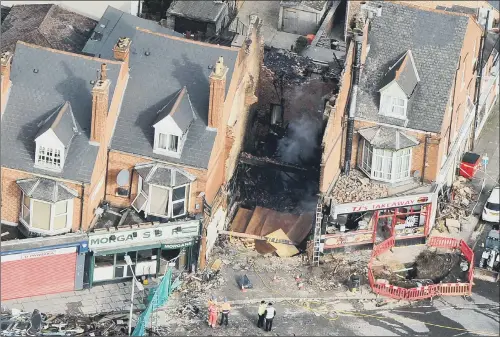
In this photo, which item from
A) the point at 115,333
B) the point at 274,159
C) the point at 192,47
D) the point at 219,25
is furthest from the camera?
the point at 219,25

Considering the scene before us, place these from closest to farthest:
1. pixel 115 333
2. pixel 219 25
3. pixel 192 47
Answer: pixel 115 333 → pixel 192 47 → pixel 219 25

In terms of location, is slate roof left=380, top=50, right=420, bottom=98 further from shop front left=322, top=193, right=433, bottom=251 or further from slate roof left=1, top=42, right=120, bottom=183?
slate roof left=1, top=42, right=120, bottom=183

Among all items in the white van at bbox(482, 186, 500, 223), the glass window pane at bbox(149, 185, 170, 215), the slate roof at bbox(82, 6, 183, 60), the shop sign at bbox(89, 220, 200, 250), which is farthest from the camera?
the white van at bbox(482, 186, 500, 223)

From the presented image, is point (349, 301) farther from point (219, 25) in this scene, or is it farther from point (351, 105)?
point (219, 25)

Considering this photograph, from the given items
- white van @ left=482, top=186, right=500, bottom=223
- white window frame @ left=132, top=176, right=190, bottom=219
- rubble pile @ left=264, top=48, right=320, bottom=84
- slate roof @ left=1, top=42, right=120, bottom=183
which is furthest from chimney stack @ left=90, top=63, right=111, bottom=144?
white van @ left=482, top=186, right=500, bottom=223

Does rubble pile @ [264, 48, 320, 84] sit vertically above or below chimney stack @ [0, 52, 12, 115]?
above

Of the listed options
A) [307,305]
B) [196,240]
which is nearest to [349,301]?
[307,305]
